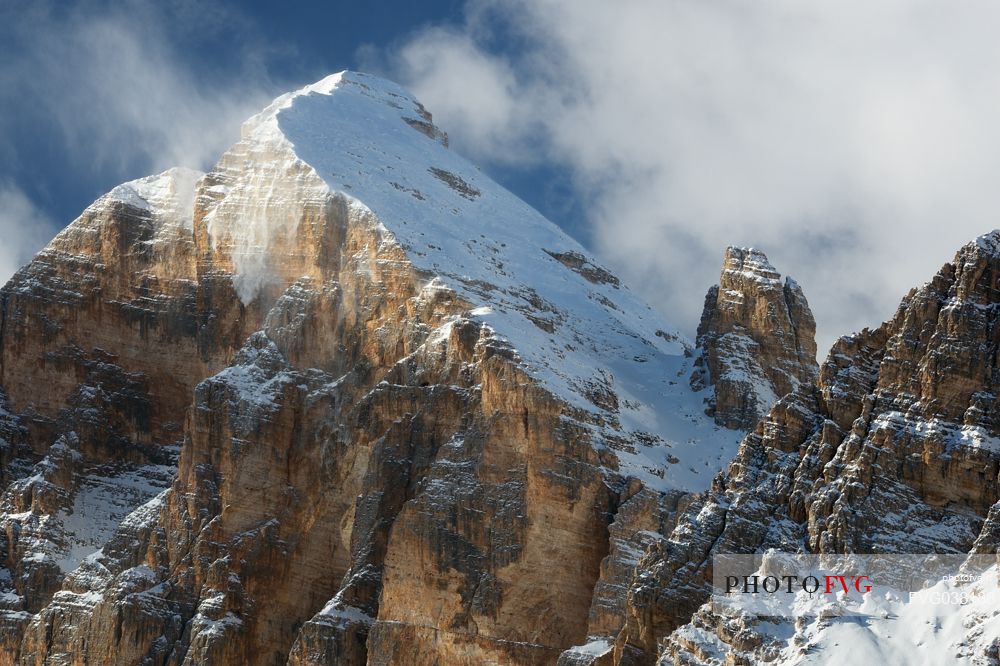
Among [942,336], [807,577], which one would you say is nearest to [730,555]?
[807,577]

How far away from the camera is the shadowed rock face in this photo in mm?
184500

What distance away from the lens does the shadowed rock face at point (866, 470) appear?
184500 millimetres

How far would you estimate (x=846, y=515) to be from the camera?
185 m

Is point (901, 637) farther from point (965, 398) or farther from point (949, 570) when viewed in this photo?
point (965, 398)

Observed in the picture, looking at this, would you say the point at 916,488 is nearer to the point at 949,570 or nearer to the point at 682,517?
the point at 949,570

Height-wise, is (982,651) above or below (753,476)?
below

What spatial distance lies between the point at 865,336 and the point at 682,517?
1646cm

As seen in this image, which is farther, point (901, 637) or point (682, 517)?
point (682, 517)

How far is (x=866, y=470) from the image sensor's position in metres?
187

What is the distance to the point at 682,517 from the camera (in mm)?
199125

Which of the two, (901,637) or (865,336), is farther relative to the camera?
(865,336)

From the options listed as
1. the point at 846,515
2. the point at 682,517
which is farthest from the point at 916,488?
the point at 682,517

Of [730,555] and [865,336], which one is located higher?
[865,336]

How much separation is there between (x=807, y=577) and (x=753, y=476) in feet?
38.6
